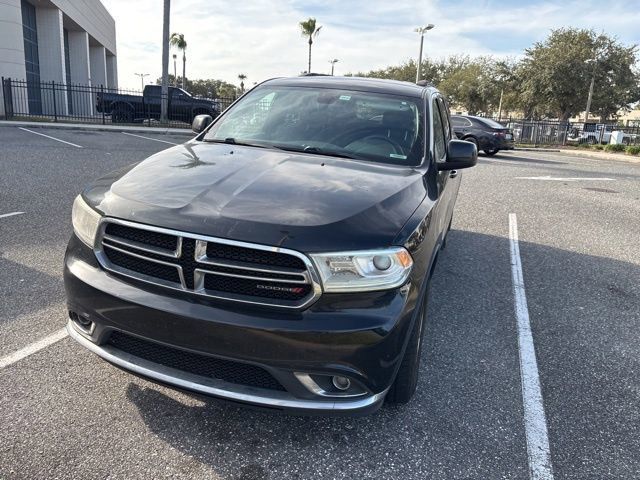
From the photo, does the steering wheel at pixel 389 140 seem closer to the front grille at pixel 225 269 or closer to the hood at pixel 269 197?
the hood at pixel 269 197

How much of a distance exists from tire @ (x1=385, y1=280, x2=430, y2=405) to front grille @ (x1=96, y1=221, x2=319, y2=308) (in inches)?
27.3

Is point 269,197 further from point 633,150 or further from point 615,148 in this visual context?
point 615,148

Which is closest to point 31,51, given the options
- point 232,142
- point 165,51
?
point 165,51

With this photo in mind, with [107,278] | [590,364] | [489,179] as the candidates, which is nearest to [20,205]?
[107,278]

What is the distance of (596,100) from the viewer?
39.7 meters

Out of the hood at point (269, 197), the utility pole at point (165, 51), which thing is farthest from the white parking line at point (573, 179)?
the utility pole at point (165, 51)

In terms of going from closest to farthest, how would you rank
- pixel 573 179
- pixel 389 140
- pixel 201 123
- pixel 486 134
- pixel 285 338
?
1. pixel 285 338
2. pixel 389 140
3. pixel 201 123
4. pixel 573 179
5. pixel 486 134

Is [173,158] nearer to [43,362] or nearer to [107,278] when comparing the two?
[107,278]

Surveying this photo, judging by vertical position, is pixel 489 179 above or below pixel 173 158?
below

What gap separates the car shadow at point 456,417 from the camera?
235 cm

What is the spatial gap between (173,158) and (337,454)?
1.97 meters

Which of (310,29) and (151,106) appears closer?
(151,106)

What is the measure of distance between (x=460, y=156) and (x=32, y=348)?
3.12 m

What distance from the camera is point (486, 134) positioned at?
19078 mm
